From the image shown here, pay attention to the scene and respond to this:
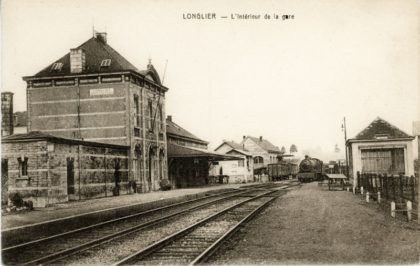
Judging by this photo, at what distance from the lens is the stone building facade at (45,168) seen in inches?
757

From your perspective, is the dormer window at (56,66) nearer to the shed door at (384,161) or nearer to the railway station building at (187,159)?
the railway station building at (187,159)

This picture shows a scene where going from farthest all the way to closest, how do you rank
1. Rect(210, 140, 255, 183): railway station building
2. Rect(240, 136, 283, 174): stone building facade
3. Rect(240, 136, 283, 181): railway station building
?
Rect(240, 136, 283, 174): stone building facade → Rect(240, 136, 283, 181): railway station building → Rect(210, 140, 255, 183): railway station building

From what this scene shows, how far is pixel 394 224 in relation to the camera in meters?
11.8

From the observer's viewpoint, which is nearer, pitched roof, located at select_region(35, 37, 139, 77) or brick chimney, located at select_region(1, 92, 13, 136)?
brick chimney, located at select_region(1, 92, 13, 136)

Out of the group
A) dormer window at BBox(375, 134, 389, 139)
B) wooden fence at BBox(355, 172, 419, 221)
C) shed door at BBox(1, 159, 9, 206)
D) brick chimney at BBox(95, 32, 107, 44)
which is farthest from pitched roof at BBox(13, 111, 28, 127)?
wooden fence at BBox(355, 172, 419, 221)

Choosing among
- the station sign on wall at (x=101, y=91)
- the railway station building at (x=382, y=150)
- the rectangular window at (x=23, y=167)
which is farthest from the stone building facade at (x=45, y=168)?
the railway station building at (x=382, y=150)

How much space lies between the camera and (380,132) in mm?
24953

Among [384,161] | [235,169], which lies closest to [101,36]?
[384,161]

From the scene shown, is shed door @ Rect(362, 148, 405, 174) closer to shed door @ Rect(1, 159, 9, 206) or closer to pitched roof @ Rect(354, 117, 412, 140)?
pitched roof @ Rect(354, 117, 412, 140)

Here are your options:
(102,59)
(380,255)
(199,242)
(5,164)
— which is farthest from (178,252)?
(102,59)

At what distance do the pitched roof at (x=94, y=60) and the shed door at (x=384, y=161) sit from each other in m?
14.8

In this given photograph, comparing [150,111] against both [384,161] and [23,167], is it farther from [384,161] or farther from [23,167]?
[384,161]

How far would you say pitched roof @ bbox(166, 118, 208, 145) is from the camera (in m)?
40.2

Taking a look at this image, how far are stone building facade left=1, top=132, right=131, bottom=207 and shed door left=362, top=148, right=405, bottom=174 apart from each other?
594 inches
